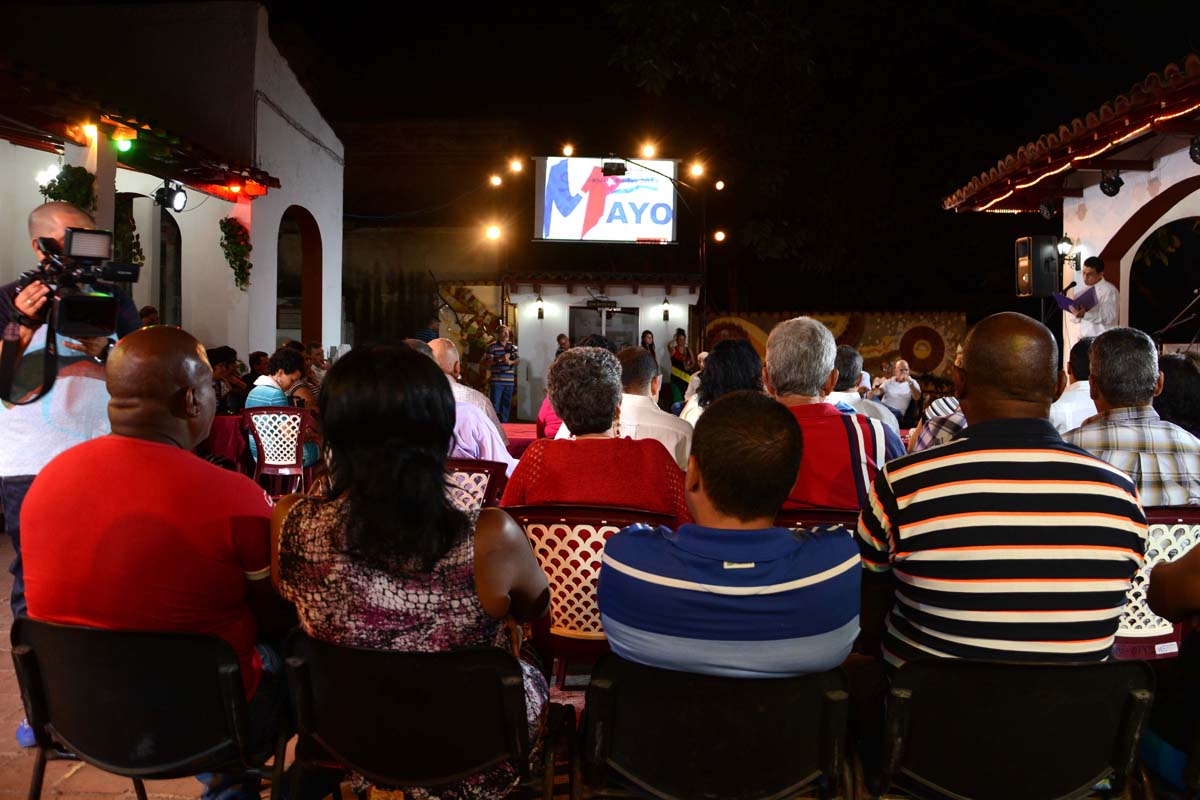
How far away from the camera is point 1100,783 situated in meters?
1.76

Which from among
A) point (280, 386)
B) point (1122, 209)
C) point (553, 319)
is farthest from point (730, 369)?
point (553, 319)

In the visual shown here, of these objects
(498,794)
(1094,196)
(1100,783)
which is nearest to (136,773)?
(498,794)

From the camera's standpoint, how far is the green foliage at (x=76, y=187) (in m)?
7.58

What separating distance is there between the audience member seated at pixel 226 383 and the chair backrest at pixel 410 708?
21.7 ft

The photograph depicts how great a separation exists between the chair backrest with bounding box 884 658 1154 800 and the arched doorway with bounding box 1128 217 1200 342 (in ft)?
36.7

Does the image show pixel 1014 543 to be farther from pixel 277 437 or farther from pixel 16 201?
pixel 16 201

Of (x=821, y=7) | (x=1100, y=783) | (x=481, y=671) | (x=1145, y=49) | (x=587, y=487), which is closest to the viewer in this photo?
(x=481, y=671)

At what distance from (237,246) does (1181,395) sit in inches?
368

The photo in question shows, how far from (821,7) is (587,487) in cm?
1381

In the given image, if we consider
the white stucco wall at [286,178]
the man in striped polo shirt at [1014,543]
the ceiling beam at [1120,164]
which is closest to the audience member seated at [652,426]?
the man in striped polo shirt at [1014,543]

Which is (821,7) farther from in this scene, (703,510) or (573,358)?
(703,510)

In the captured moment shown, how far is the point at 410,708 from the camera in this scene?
5.40 feet

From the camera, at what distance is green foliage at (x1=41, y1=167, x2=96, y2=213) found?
7.58m

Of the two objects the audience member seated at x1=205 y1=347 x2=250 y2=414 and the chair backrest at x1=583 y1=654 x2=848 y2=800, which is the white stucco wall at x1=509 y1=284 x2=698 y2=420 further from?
the chair backrest at x1=583 y1=654 x2=848 y2=800
